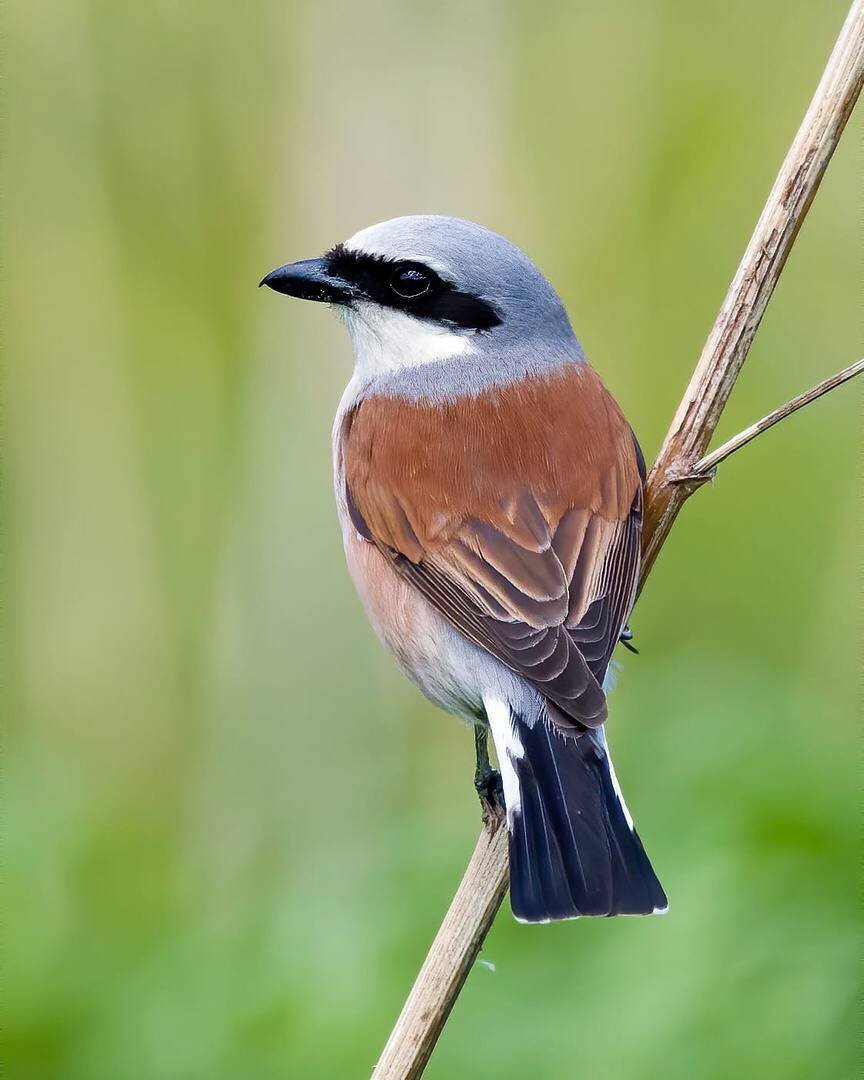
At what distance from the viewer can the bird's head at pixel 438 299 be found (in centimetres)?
320

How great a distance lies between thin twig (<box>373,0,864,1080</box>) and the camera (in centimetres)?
232

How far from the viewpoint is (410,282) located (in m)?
3.28

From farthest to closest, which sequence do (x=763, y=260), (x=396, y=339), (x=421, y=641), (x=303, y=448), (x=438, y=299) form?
(x=303, y=448) < (x=396, y=339) < (x=438, y=299) < (x=421, y=641) < (x=763, y=260)

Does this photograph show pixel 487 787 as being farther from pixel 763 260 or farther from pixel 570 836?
pixel 763 260

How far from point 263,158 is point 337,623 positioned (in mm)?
1803

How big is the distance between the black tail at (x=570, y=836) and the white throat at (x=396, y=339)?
3.52 feet

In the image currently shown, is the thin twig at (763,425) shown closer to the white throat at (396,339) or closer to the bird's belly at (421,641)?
the bird's belly at (421,641)

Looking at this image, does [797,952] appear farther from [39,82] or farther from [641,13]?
[39,82]

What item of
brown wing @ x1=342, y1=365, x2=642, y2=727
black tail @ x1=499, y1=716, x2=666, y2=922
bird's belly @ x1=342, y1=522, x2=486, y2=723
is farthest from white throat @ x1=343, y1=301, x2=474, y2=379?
black tail @ x1=499, y1=716, x2=666, y2=922

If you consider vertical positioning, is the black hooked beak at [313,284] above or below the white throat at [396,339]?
above

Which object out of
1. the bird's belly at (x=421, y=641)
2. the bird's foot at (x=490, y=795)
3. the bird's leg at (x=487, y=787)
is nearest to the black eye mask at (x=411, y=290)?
the bird's belly at (x=421, y=641)

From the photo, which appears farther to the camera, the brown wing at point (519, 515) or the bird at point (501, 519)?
the brown wing at point (519, 515)

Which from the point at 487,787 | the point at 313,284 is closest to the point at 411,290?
the point at 313,284

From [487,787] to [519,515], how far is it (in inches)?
24.0
